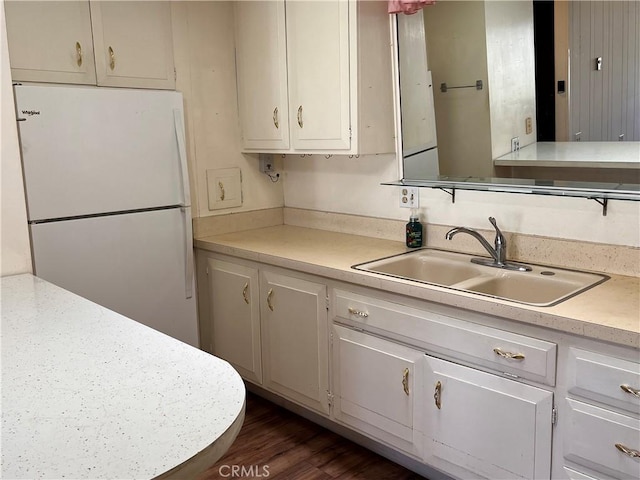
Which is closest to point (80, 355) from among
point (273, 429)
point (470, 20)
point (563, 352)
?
point (563, 352)

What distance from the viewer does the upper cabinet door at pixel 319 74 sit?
2.68m

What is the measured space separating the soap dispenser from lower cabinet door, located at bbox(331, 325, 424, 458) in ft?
1.87

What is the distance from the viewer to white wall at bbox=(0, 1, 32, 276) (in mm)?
2229

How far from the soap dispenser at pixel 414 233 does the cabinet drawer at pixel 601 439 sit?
1131mm

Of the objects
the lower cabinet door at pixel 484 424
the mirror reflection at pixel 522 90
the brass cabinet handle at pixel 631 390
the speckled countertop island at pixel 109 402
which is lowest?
the lower cabinet door at pixel 484 424

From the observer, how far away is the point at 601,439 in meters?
1.74

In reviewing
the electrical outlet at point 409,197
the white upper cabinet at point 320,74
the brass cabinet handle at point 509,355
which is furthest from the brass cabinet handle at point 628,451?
the white upper cabinet at point 320,74

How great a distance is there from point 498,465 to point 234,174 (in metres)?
2.09

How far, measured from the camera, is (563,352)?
1796 mm

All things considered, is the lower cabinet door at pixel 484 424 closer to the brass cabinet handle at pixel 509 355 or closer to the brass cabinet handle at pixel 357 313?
the brass cabinet handle at pixel 509 355

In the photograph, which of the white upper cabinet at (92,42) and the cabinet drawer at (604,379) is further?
the white upper cabinet at (92,42)

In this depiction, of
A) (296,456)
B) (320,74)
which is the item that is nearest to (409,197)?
(320,74)

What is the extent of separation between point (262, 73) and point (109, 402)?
2.29m

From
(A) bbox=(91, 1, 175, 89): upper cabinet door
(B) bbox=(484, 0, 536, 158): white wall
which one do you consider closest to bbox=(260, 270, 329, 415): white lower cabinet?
(B) bbox=(484, 0, 536, 158): white wall
